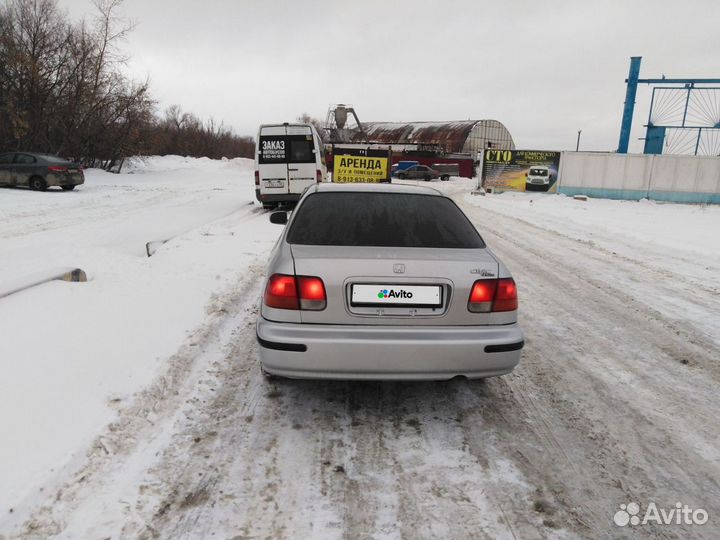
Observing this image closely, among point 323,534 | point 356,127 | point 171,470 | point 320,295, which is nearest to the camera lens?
point 323,534

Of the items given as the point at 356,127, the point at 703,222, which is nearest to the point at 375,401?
the point at 703,222

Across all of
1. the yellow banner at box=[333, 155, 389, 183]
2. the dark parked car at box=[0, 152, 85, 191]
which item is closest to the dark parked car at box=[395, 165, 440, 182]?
the yellow banner at box=[333, 155, 389, 183]

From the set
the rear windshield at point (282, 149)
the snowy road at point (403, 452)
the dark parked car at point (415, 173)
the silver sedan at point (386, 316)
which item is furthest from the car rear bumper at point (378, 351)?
the dark parked car at point (415, 173)

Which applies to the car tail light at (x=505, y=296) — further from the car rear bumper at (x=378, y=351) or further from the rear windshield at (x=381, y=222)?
the rear windshield at (x=381, y=222)

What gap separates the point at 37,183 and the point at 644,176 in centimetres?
2644

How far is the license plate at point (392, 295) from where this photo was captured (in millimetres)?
2818

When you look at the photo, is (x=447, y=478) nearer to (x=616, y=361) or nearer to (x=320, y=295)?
(x=320, y=295)

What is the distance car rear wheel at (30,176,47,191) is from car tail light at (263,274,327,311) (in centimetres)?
1868

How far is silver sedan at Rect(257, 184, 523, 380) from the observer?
2777mm

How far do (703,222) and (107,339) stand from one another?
704 inches

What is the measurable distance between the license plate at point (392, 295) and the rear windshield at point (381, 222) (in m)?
0.42

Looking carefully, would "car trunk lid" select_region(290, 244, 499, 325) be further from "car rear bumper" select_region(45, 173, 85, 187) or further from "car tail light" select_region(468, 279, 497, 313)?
"car rear bumper" select_region(45, 173, 85, 187)

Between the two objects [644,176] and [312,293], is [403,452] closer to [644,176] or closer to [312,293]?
[312,293]

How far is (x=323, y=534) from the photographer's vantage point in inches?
82.3
